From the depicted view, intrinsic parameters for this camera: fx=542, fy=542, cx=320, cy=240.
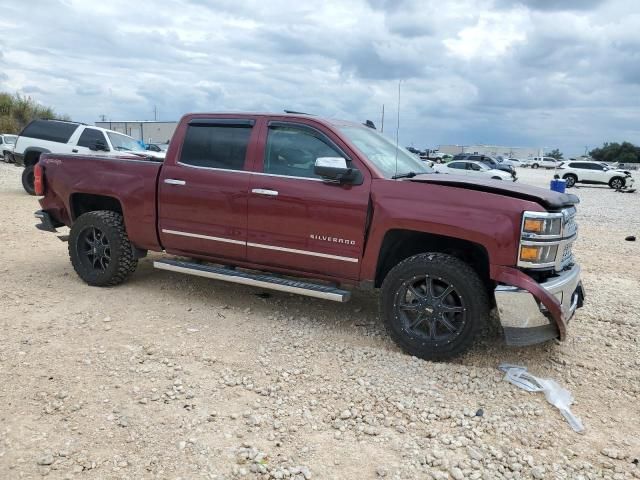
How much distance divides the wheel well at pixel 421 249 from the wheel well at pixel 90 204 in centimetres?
315

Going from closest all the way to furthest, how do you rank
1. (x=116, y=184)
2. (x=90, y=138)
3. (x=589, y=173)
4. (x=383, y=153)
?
(x=383, y=153)
(x=116, y=184)
(x=90, y=138)
(x=589, y=173)

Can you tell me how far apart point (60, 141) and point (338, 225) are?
12.2 meters

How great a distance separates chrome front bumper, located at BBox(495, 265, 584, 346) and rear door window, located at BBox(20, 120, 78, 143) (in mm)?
13143

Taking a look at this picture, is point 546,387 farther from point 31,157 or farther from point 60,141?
point 31,157

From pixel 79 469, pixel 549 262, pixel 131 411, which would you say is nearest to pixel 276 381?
pixel 131 411

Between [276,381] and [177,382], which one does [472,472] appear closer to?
[276,381]

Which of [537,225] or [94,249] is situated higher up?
[537,225]

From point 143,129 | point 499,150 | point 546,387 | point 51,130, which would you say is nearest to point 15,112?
point 143,129

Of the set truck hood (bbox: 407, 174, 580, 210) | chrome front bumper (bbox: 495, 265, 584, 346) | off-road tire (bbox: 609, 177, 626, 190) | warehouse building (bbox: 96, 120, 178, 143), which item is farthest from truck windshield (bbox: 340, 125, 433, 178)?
warehouse building (bbox: 96, 120, 178, 143)

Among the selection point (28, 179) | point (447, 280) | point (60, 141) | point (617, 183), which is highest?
point (60, 141)

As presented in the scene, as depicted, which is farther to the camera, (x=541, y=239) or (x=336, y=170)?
(x=336, y=170)

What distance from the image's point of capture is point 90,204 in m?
6.33

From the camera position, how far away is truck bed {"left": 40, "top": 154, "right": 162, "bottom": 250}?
5.58 metres

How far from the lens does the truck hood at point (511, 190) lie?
4074 mm
